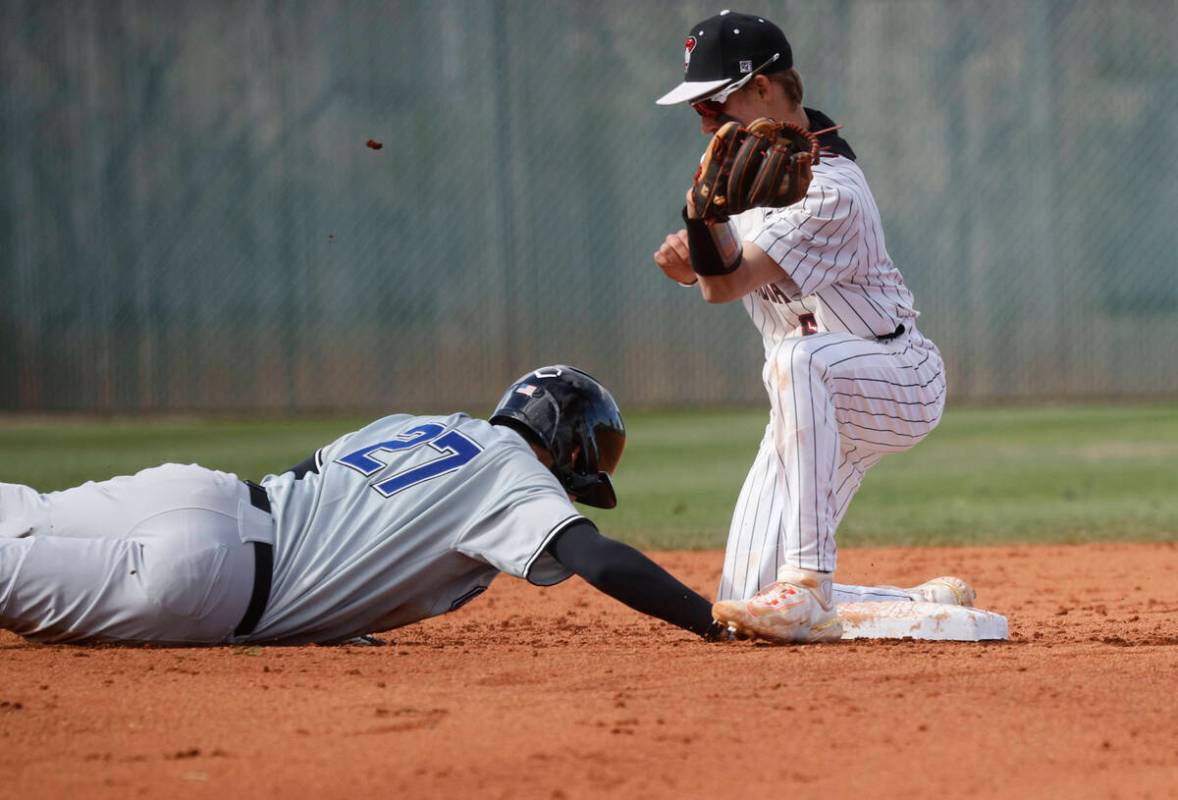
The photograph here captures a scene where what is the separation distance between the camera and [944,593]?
3775 mm

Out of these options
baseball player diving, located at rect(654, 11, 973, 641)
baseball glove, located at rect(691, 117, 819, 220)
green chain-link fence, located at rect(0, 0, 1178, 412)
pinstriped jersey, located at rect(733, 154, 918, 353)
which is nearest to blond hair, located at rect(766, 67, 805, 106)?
baseball player diving, located at rect(654, 11, 973, 641)

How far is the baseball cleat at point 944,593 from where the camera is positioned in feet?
12.3

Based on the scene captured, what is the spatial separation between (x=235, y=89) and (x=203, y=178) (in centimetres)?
80

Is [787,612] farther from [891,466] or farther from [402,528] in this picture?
[891,466]

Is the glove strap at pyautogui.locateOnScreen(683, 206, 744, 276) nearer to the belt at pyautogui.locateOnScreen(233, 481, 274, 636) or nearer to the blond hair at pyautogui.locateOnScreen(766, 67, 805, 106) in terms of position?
the blond hair at pyautogui.locateOnScreen(766, 67, 805, 106)

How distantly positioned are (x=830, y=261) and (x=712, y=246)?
348 millimetres

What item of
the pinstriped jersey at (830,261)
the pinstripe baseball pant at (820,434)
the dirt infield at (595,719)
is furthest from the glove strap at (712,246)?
the dirt infield at (595,719)

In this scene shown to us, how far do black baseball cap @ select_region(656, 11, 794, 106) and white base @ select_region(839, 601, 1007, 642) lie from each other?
126 centimetres

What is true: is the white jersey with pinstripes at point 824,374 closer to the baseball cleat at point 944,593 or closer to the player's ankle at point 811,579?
the player's ankle at point 811,579

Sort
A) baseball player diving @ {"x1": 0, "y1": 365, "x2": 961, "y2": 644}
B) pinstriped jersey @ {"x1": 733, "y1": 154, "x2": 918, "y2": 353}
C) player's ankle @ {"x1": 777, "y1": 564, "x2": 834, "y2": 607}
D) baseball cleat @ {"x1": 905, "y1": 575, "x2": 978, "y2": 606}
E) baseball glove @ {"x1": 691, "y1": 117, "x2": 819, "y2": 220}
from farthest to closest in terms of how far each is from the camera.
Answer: baseball cleat @ {"x1": 905, "y1": 575, "x2": 978, "y2": 606}
pinstriped jersey @ {"x1": 733, "y1": 154, "x2": 918, "y2": 353}
player's ankle @ {"x1": 777, "y1": 564, "x2": 834, "y2": 607}
baseball glove @ {"x1": 691, "y1": 117, "x2": 819, "y2": 220}
baseball player diving @ {"x1": 0, "y1": 365, "x2": 961, "y2": 644}

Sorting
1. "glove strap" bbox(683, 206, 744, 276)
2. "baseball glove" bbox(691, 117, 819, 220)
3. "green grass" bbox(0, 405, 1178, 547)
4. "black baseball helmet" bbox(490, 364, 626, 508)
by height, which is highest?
"baseball glove" bbox(691, 117, 819, 220)

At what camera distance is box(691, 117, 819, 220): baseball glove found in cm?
319

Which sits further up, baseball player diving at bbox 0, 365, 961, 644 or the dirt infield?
baseball player diving at bbox 0, 365, 961, 644

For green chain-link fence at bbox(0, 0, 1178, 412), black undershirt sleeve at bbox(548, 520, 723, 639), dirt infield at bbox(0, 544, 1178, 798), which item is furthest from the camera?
green chain-link fence at bbox(0, 0, 1178, 412)
